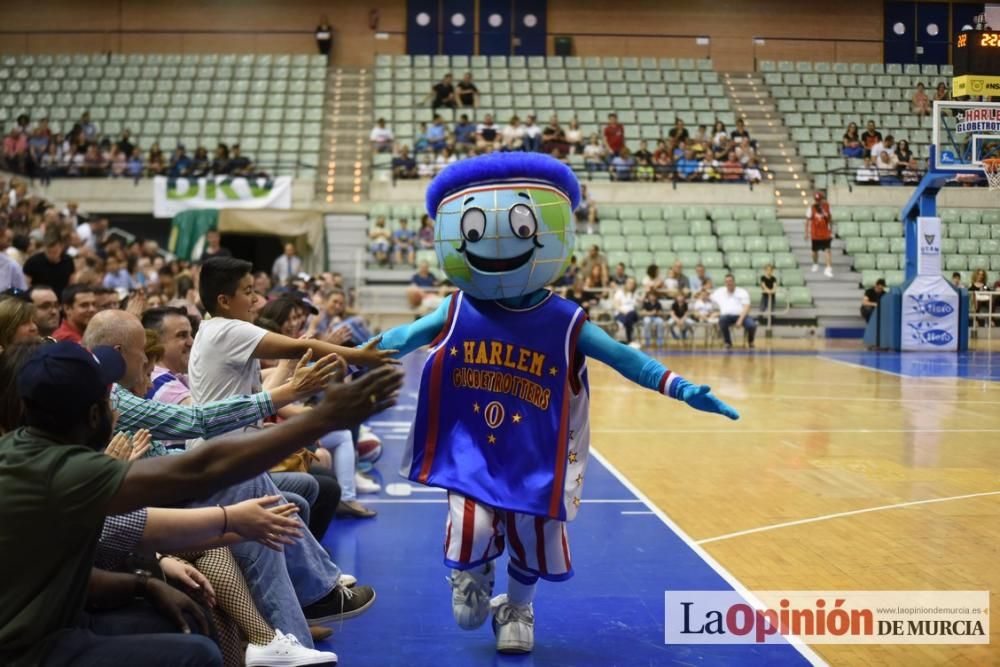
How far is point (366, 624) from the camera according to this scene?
4531 millimetres

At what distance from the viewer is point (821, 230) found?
19.2 meters

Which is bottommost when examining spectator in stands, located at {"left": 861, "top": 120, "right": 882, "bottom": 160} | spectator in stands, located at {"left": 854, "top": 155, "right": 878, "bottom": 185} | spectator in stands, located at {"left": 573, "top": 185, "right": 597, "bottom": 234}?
spectator in stands, located at {"left": 573, "top": 185, "right": 597, "bottom": 234}

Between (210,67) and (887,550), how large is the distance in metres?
22.0

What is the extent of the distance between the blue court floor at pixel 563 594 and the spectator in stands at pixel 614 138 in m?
15.6

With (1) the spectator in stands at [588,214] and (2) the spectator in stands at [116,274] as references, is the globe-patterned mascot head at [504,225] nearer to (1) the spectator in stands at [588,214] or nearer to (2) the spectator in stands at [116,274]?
(2) the spectator in stands at [116,274]

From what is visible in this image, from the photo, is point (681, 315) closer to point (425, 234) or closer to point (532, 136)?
point (425, 234)

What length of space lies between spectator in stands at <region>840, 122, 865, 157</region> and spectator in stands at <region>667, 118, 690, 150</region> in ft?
11.6

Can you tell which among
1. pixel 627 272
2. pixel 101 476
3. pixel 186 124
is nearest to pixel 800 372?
pixel 627 272

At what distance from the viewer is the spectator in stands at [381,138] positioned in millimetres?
22188

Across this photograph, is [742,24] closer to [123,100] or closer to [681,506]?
[123,100]

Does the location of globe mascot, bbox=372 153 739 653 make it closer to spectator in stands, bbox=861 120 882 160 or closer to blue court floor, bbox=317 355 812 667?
blue court floor, bbox=317 355 812 667

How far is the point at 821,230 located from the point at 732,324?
8.91 feet

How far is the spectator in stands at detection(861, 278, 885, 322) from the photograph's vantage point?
17.6m

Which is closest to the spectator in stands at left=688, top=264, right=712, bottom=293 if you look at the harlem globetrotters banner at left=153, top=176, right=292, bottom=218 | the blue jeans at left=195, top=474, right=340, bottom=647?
the harlem globetrotters banner at left=153, top=176, right=292, bottom=218
